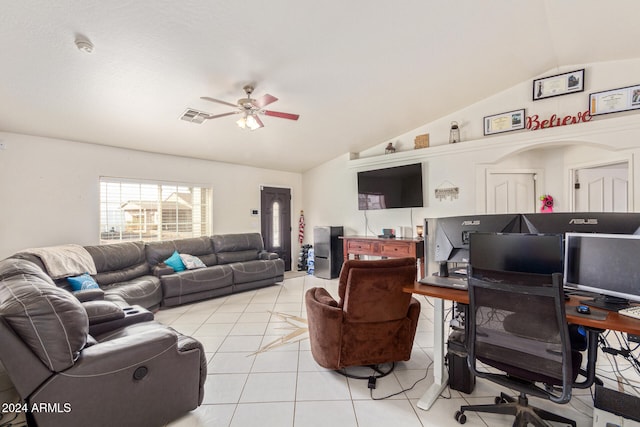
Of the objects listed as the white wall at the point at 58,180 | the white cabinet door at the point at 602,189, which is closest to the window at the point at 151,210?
the white wall at the point at 58,180

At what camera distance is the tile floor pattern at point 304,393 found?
180 centimetres

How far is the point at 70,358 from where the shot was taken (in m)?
1.44

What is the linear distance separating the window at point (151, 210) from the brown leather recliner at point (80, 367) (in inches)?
115

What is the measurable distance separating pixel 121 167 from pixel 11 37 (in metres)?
2.59

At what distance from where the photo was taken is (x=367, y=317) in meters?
2.19

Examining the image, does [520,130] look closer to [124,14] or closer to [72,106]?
[124,14]

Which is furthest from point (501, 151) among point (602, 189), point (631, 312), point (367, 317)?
point (367, 317)

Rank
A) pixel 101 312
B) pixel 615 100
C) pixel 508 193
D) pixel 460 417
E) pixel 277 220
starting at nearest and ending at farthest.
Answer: pixel 460 417 < pixel 101 312 < pixel 615 100 < pixel 508 193 < pixel 277 220

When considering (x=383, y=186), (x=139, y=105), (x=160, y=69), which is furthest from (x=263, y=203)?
(x=160, y=69)

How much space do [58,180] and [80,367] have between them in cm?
373

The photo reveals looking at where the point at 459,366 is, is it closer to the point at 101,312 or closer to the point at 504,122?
the point at 101,312

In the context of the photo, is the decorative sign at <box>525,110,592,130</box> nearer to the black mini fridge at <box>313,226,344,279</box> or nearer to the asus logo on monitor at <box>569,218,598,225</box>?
the asus logo on monitor at <box>569,218,598,225</box>

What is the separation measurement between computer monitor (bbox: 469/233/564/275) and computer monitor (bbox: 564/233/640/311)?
20cm

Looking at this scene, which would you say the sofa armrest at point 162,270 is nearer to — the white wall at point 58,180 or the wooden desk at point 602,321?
the white wall at point 58,180
